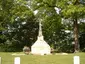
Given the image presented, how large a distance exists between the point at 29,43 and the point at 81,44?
803 centimetres

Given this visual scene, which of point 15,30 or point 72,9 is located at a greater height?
point 72,9

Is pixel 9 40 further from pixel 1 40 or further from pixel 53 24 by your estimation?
pixel 53 24

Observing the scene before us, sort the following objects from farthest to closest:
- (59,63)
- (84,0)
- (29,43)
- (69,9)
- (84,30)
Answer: (29,43) < (84,30) < (84,0) < (69,9) < (59,63)

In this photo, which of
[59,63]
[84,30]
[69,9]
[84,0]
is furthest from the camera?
[84,30]

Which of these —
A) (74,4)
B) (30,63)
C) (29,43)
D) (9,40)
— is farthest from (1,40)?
(30,63)

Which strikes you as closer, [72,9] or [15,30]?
[72,9]

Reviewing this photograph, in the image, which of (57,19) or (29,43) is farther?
(29,43)

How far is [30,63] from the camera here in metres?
18.0

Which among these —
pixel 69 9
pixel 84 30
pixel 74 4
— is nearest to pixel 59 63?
pixel 69 9

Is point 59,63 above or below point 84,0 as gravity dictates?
below

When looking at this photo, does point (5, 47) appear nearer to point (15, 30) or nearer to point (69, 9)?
point (15, 30)

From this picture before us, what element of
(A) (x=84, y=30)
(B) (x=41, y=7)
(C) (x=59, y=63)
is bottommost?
(C) (x=59, y=63)

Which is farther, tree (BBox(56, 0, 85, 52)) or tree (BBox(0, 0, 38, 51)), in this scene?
tree (BBox(0, 0, 38, 51))

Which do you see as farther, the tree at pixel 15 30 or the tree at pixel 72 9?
the tree at pixel 15 30
